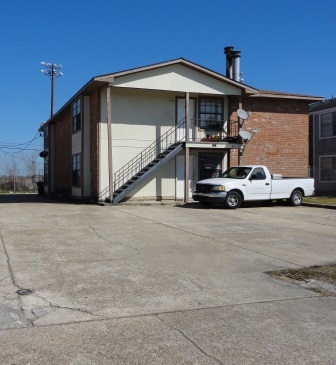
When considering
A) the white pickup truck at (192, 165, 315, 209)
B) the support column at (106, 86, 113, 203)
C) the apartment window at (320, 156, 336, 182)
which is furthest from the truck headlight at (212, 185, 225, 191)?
the apartment window at (320, 156, 336, 182)

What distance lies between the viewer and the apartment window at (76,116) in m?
23.0

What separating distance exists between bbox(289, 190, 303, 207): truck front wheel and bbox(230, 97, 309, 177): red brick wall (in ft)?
13.1

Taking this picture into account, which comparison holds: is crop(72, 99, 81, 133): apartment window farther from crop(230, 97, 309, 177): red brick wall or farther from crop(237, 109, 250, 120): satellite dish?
crop(237, 109, 250, 120): satellite dish

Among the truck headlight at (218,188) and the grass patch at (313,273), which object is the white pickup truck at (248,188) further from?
the grass patch at (313,273)

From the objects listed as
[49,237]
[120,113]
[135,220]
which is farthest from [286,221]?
[120,113]

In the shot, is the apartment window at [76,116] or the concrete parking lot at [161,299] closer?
the concrete parking lot at [161,299]

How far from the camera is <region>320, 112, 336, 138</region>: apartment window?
3222cm

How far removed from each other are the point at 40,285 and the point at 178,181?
16.3 metres

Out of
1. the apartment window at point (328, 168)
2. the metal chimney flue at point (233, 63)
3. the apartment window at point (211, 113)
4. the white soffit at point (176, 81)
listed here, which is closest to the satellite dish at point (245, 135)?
the apartment window at point (211, 113)

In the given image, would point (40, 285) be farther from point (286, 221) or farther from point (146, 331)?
point (286, 221)

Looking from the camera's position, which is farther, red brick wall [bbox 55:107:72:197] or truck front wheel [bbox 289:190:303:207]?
red brick wall [bbox 55:107:72:197]

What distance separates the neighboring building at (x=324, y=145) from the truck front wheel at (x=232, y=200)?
Answer: 16.2 metres

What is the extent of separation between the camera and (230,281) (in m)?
6.53

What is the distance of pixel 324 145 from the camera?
108 feet
